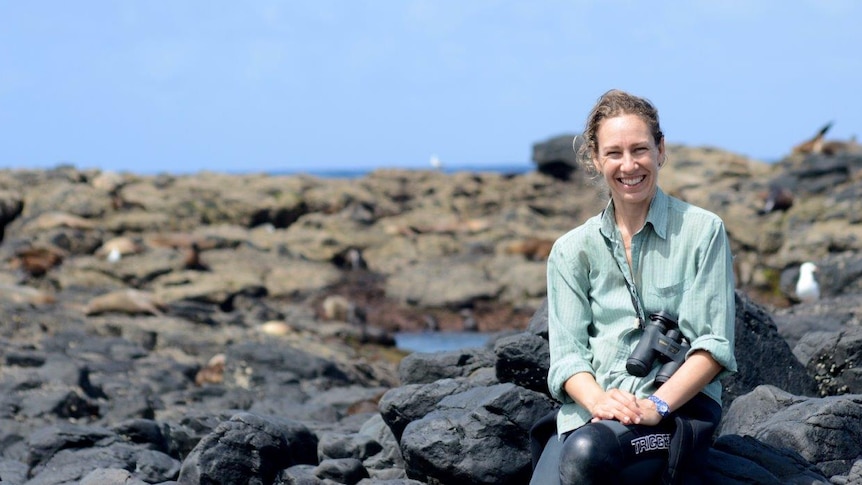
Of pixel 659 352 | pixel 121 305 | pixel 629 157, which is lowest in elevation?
pixel 121 305

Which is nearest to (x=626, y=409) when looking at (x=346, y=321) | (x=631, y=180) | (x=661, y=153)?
(x=631, y=180)

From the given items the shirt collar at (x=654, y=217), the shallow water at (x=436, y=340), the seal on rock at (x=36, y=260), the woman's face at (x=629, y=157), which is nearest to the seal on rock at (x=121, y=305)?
the seal on rock at (x=36, y=260)

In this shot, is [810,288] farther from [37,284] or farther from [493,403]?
[37,284]

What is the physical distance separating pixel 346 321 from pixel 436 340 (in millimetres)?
2093

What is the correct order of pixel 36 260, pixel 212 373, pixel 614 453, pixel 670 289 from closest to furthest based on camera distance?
pixel 614 453
pixel 670 289
pixel 212 373
pixel 36 260

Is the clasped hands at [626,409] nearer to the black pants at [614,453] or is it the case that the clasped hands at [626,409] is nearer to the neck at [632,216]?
the black pants at [614,453]

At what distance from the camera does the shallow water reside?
21.4 meters

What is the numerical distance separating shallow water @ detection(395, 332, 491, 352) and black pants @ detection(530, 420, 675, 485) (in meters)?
→ 16.5

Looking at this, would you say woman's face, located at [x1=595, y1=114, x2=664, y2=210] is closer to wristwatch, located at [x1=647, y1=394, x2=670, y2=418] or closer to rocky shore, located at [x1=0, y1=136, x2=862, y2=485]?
rocky shore, located at [x1=0, y1=136, x2=862, y2=485]

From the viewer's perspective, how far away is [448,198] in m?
38.8

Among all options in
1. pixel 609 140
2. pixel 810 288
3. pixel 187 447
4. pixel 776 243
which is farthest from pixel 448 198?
pixel 609 140

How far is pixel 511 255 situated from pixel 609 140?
76.8 feet

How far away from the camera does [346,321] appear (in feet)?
74.9

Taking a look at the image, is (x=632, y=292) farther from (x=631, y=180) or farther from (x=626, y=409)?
(x=626, y=409)
